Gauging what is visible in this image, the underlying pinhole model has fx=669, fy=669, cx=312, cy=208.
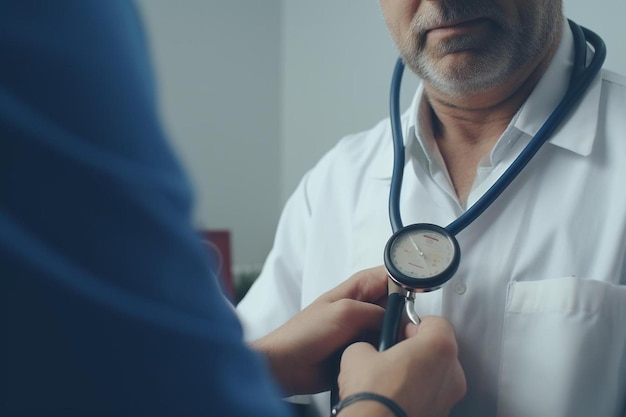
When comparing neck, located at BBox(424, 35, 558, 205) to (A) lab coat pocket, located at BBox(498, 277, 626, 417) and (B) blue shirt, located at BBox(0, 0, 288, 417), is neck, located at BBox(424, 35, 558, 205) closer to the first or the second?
(A) lab coat pocket, located at BBox(498, 277, 626, 417)

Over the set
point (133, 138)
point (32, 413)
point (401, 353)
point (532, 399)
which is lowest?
point (532, 399)

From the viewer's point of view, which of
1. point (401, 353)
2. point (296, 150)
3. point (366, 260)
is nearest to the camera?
point (401, 353)

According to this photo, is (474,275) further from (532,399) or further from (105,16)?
(105,16)

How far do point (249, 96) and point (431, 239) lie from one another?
1.08m

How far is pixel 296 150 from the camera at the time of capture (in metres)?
1.68

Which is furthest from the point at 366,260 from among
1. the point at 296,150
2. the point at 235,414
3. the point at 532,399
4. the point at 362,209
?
the point at 296,150

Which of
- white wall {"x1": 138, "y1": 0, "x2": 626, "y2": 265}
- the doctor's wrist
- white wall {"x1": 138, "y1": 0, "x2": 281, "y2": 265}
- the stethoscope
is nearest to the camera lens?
the doctor's wrist

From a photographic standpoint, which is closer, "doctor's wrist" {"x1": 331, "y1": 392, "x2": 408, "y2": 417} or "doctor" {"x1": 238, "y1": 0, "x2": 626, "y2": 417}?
"doctor's wrist" {"x1": 331, "y1": 392, "x2": 408, "y2": 417}

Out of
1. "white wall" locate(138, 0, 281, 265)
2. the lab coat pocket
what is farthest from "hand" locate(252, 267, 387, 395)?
"white wall" locate(138, 0, 281, 265)

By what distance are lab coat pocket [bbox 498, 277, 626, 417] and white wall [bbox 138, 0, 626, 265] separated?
774 millimetres

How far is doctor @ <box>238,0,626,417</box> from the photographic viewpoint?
767mm

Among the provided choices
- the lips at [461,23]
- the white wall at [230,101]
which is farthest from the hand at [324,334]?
the white wall at [230,101]

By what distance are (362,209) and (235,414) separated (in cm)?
67

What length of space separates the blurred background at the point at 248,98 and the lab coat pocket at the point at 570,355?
2.53 feet
